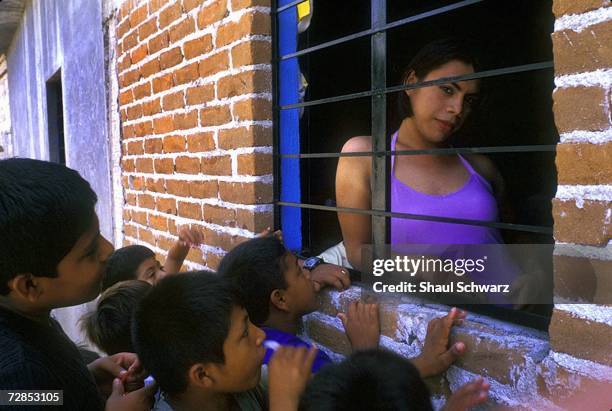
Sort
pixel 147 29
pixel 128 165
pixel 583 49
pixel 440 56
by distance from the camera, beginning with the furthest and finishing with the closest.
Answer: pixel 128 165 < pixel 147 29 < pixel 440 56 < pixel 583 49

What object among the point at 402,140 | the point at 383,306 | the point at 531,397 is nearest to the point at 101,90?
the point at 402,140

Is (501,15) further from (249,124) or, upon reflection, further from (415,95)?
(249,124)

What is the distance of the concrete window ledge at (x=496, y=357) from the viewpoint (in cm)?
122

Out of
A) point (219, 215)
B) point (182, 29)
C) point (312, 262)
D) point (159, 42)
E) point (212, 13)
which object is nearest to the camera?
point (312, 262)

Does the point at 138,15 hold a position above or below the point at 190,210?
above

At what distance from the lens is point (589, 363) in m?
1.15

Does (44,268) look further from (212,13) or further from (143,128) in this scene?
(143,128)

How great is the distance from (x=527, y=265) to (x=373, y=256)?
51cm

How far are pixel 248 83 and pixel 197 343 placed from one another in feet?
3.68

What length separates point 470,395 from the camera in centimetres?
140

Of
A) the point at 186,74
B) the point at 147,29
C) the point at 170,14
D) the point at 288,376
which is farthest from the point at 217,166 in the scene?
the point at 288,376

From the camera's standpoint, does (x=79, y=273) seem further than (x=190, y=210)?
No

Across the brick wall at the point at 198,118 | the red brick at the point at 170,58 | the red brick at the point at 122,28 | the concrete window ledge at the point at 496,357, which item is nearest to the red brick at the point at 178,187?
the brick wall at the point at 198,118

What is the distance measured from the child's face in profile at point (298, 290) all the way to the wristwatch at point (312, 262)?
10 cm
